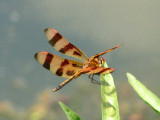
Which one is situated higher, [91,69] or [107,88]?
[91,69]

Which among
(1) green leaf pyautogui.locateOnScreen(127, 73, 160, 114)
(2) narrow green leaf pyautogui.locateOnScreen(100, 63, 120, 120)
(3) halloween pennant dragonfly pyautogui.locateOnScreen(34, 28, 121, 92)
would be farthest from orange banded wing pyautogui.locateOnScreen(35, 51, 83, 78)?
(1) green leaf pyautogui.locateOnScreen(127, 73, 160, 114)

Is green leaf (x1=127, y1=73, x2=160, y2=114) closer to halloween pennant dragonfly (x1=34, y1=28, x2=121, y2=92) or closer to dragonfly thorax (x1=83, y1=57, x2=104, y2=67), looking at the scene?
dragonfly thorax (x1=83, y1=57, x2=104, y2=67)

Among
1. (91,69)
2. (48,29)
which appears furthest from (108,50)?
(48,29)

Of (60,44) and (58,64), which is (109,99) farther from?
(60,44)

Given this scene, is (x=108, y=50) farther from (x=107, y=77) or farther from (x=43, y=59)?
(x=43, y=59)

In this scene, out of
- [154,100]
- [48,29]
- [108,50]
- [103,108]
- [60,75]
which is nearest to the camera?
[154,100]
